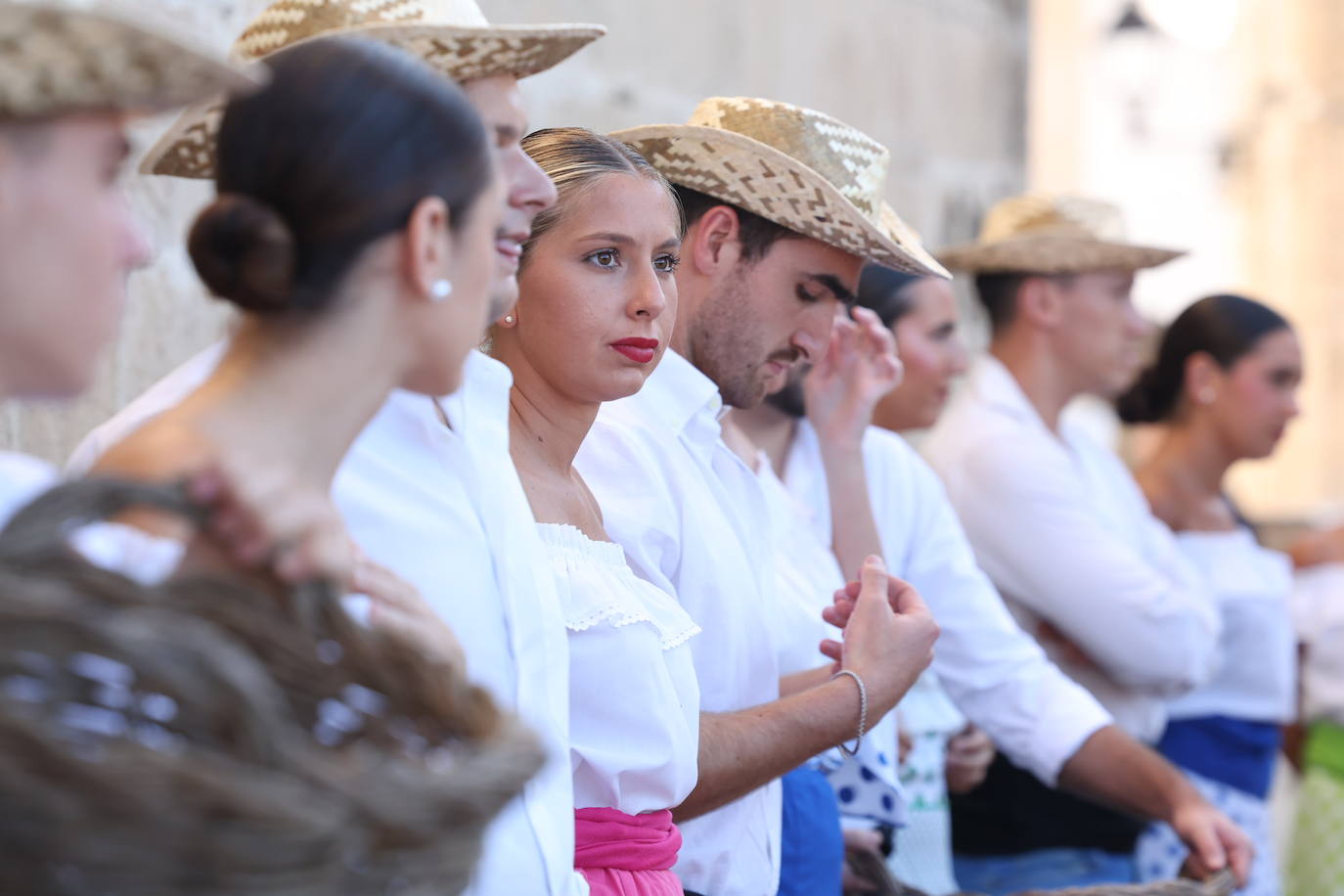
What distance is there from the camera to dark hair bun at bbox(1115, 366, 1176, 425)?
16.3ft

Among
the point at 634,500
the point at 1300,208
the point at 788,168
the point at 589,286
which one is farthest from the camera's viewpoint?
the point at 1300,208

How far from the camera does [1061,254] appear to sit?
4.44 m

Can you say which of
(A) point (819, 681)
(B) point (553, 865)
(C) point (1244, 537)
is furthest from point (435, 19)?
(C) point (1244, 537)

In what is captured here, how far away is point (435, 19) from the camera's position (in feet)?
5.98

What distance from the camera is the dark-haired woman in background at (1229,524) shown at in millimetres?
4289

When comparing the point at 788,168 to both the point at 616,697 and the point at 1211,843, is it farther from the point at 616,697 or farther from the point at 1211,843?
the point at 1211,843

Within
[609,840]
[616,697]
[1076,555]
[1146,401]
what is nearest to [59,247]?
[616,697]

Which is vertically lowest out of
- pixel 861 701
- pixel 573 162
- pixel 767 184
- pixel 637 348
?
pixel 861 701

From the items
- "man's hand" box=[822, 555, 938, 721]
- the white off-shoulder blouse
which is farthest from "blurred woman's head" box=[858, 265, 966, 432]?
the white off-shoulder blouse

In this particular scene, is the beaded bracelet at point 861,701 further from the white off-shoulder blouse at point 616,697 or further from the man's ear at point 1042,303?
the man's ear at point 1042,303

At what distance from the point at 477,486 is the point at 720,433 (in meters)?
1.07

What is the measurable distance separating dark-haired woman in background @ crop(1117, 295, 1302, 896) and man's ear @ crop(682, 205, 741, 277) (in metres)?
2.07

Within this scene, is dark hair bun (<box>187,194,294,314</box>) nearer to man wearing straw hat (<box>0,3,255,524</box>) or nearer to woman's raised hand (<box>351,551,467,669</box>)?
man wearing straw hat (<box>0,3,255,524</box>)

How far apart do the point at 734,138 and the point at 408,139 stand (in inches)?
57.5
